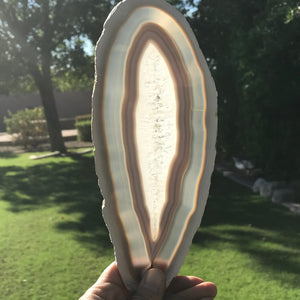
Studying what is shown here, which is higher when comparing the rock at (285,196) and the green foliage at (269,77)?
the green foliage at (269,77)

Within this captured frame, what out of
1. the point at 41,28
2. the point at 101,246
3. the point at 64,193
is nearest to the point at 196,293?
the point at 101,246

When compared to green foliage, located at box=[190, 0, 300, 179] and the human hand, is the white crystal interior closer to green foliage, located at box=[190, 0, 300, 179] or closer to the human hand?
the human hand

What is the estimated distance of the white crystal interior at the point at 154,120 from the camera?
1.21m

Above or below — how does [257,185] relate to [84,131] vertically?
below

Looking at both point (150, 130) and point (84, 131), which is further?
point (84, 131)

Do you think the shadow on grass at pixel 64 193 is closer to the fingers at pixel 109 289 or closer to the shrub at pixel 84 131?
the fingers at pixel 109 289

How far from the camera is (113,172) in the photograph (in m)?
1.19

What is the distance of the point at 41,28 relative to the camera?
1062 centimetres

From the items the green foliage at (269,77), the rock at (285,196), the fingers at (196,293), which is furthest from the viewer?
the rock at (285,196)

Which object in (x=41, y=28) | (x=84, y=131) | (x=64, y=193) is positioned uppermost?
(x=41, y=28)

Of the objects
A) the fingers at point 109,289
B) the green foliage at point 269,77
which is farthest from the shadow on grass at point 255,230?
the fingers at point 109,289

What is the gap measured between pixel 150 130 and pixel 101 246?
3.51 meters

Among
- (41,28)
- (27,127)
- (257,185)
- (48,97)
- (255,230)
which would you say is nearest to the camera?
(255,230)

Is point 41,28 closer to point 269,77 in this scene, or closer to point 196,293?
point 269,77
